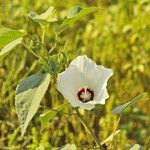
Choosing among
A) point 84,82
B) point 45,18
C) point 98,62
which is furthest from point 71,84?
point 98,62

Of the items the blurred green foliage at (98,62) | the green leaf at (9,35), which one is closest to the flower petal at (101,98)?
the green leaf at (9,35)

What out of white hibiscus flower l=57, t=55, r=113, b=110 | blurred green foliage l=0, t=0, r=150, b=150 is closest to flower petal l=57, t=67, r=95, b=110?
white hibiscus flower l=57, t=55, r=113, b=110

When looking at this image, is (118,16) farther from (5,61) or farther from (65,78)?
(65,78)

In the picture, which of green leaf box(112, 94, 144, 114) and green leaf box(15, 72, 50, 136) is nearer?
green leaf box(15, 72, 50, 136)

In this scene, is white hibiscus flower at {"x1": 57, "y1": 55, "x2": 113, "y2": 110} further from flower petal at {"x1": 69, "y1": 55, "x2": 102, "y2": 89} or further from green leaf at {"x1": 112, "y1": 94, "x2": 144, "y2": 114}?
green leaf at {"x1": 112, "y1": 94, "x2": 144, "y2": 114}

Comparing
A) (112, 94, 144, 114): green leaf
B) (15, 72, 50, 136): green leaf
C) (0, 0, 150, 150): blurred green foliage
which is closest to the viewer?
(15, 72, 50, 136): green leaf

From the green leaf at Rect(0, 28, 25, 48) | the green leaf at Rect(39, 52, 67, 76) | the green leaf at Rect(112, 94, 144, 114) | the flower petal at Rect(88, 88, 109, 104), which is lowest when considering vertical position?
the green leaf at Rect(112, 94, 144, 114)

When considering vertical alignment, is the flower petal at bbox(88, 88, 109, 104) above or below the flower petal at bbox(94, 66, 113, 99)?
below
